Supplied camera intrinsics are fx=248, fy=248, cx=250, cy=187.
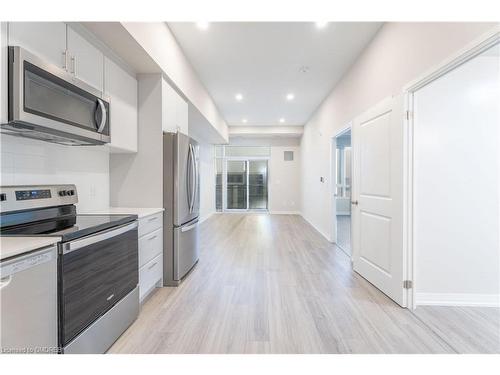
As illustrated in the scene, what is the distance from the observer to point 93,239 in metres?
1.56

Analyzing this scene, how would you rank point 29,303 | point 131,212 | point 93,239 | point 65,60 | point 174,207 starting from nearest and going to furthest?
point 29,303 → point 93,239 → point 65,60 → point 131,212 → point 174,207

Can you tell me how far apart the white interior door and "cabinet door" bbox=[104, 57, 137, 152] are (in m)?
2.75

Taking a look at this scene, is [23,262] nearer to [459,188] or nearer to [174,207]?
[174,207]

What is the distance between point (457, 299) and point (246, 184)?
24.2 ft

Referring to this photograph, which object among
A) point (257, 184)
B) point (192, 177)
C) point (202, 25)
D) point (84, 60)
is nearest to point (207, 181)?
point (257, 184)

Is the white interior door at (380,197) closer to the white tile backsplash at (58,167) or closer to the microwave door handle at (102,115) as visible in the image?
the microwave door handle at (102,115)

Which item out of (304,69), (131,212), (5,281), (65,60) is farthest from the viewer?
(304,69)

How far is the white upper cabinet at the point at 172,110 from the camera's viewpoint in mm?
2959

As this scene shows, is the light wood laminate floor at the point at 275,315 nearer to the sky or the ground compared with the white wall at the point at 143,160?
nearer to the ground

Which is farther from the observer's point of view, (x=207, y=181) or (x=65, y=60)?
(x=207, y=181)

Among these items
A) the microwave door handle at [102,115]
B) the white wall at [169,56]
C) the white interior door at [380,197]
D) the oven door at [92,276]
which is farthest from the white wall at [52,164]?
the white interior door at [380,197]

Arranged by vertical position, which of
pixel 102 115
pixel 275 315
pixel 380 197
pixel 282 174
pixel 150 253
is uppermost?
pixel 102 115

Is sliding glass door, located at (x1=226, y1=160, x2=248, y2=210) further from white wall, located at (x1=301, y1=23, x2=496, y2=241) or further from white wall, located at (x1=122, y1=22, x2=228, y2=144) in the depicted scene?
white wall, located at (x1=122, y1=22, x2=228, y2=144)

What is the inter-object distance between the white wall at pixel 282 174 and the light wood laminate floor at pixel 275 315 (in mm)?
5363
